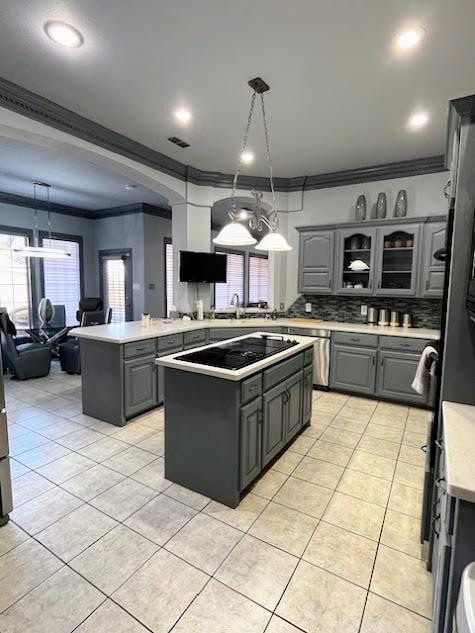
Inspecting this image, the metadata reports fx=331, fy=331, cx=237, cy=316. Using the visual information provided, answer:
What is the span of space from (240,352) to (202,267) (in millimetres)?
2473

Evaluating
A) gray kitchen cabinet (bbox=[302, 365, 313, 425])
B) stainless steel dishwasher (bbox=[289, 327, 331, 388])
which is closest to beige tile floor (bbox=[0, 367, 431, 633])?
gray kitchen cabinet (bbox=[302, 365, 313, 425])

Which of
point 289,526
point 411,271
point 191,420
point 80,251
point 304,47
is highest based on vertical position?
point 304,47

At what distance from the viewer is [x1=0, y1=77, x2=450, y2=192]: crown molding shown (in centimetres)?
285

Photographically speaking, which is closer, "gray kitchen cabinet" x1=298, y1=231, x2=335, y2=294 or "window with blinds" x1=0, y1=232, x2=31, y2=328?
"gray kitchen cabinet" x1=298, y1=231, x2=335, y2=294

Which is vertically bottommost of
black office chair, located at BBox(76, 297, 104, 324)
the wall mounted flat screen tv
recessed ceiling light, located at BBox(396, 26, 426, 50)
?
black office chair, located at BBox(76, 297, 104, 324)

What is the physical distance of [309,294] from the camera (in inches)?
200

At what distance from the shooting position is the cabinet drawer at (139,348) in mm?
3260

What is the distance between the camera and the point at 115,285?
7336 mm

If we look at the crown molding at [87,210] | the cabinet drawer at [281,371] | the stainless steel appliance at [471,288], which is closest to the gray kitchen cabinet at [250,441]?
the cabinet drawer at [281,371]

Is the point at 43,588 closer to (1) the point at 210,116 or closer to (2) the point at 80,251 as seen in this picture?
(1) the point at 210,116

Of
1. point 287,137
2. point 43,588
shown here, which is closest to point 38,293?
point 287,137

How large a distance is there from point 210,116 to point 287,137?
918 millimetres

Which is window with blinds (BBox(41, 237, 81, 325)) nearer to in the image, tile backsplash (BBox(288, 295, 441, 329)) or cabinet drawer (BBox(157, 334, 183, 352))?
cabinet drawer (BBox(157, 334, 183, 352))

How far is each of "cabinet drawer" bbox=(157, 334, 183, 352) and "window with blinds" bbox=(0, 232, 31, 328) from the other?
3937 mm
